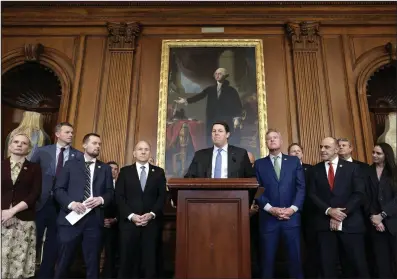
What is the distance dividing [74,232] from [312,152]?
3.43m

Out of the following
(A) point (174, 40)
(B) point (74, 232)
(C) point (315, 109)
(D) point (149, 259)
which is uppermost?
(A) point (174, 40)

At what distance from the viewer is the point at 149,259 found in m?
3.37

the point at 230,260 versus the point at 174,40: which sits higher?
the point at 174,40

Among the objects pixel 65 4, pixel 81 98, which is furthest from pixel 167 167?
pixel 65 4

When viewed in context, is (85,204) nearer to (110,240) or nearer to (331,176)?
(110,240)

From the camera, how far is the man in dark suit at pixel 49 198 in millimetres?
3775

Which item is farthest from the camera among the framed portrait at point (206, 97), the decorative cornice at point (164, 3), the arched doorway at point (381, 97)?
the arched doorway at point (381, 97)

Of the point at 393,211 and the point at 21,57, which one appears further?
the point at 21,57

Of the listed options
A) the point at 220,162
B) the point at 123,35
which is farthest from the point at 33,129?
the point at 220,162

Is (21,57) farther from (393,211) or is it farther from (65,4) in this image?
(393,211)

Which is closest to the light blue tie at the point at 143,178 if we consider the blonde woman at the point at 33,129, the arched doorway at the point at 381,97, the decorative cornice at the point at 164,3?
the blonde woman at the point at 33,129

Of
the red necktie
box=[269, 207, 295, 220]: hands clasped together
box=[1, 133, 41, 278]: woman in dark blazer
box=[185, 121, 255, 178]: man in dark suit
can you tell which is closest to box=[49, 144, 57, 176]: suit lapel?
box=[1, 133, 41, 278]: woman in dark blazer

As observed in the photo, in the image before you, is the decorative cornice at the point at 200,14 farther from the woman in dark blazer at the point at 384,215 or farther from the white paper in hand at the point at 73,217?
the white paper in hand at the point at 73,217

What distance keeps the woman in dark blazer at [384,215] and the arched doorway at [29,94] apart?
15.9ft
